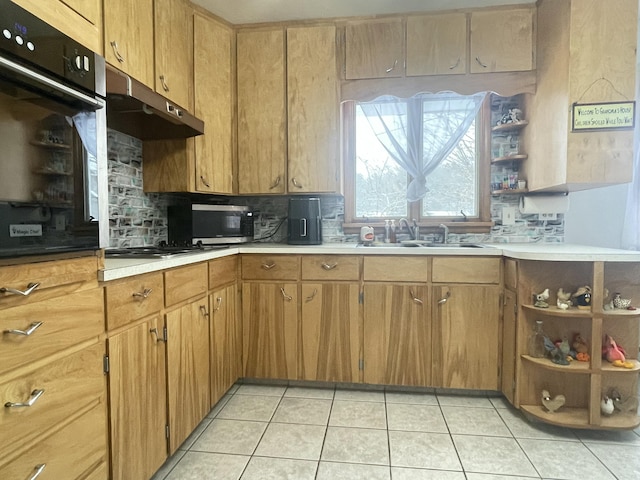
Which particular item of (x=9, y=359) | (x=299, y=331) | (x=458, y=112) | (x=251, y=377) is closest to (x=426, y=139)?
(x=458, y=112)

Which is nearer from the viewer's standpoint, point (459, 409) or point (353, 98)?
point (459, 409)

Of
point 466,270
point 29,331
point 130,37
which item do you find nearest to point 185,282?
point 29,331

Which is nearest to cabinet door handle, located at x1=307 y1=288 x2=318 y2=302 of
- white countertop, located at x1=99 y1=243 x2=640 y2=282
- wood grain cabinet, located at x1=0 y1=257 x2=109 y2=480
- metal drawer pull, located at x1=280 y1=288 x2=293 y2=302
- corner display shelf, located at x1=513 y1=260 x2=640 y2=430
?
metal drawer pull, located at x1=280 y1=288 x2=293 y2=302

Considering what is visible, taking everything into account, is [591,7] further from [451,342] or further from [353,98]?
[451,342]

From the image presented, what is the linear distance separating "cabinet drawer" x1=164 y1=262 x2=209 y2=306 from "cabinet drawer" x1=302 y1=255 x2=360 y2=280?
658 millimetres

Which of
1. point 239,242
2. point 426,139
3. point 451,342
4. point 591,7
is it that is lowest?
point 451,342

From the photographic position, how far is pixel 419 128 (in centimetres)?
266

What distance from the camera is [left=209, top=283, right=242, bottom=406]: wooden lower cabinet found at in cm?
198

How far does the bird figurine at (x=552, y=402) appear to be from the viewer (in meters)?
1.85

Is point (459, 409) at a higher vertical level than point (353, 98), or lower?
lower

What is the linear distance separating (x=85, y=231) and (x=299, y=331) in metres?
1.50

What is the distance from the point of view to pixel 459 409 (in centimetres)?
208

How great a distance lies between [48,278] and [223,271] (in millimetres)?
1172

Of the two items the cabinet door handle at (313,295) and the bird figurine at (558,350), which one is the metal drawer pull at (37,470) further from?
the bird figurine at (558,350)
